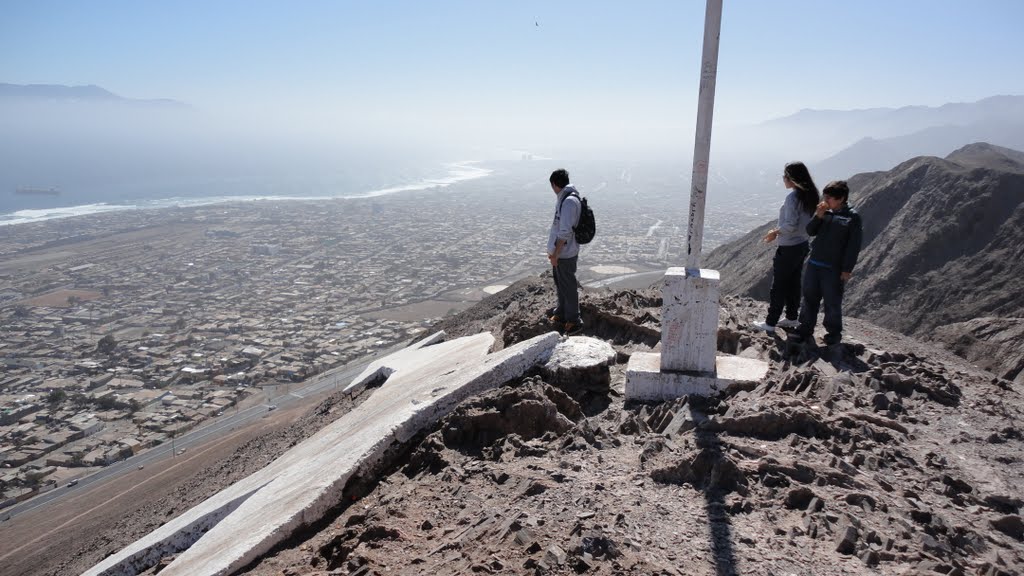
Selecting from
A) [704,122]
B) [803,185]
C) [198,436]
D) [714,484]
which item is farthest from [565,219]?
[198,436]

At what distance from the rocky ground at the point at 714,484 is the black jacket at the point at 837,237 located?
2.79ft

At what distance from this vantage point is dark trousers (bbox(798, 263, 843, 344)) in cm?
559

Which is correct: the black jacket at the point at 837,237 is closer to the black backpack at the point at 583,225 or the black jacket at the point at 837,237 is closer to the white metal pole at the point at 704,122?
the white metal pole at the point at 704,122

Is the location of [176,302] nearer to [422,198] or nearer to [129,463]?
[129,463]

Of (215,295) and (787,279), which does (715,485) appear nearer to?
(787,279)

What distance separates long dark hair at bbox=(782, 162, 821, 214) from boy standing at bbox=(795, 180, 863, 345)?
19 centimetres

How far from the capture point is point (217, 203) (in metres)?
87.9

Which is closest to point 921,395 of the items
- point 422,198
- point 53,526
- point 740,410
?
point 740,410

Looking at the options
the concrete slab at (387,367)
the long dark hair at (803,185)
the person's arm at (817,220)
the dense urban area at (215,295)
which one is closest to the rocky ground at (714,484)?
the person's arm at (817,220)

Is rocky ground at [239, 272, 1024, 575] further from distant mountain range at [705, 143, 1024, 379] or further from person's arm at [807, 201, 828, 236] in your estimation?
distant mountain range at [705, 143, 1024, 379]

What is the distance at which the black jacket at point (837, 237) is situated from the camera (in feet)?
17.7

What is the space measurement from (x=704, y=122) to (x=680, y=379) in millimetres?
2083

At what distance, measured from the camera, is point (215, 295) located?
4019 centimetres

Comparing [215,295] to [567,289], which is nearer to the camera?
[567,289]
